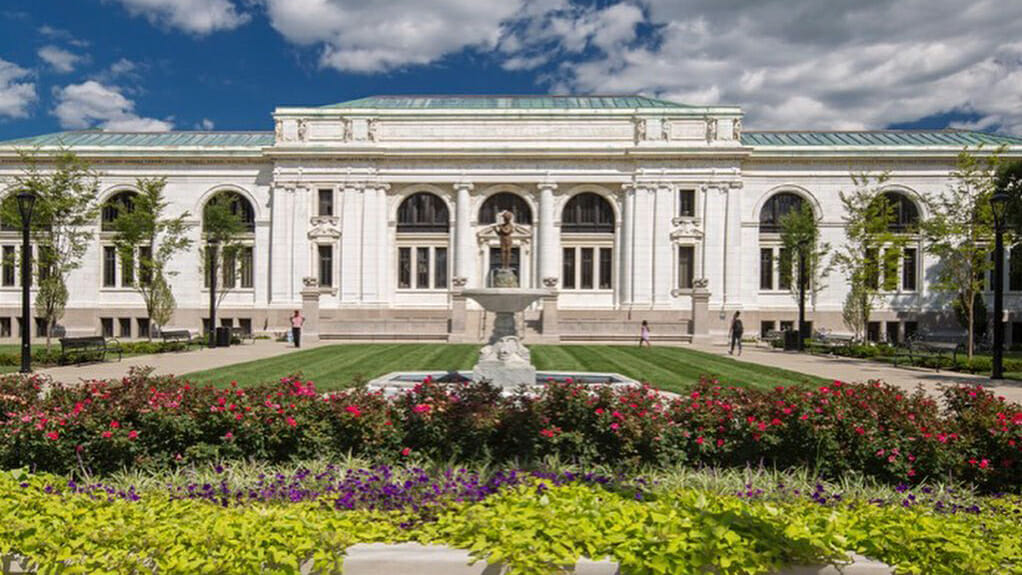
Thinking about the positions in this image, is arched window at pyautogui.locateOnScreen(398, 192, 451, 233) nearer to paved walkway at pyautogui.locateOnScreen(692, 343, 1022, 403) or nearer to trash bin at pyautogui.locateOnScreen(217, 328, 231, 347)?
trash bin at pyautogui.locateOnScreen(217, 328, 231, 347)

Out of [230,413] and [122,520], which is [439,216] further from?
[122,520]

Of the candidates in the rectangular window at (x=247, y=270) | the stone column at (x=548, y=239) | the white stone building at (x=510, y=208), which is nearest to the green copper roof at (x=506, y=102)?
the white stone building at (x=510, y=208)

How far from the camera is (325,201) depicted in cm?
4509

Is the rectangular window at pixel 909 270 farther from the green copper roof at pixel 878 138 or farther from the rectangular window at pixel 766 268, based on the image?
the rectangular window at pixel 766 268

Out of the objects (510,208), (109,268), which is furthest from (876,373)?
(109,268)

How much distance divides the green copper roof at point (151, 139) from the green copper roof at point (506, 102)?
9.27 m

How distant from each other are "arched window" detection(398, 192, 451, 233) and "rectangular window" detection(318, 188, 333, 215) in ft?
16.8

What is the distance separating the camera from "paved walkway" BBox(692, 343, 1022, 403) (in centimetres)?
1789

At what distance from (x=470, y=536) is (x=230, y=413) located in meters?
4.34

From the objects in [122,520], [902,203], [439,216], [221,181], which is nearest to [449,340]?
[439,216]

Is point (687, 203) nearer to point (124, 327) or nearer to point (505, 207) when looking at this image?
point (505, 207)

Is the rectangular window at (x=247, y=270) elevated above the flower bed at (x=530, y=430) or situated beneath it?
elevated above

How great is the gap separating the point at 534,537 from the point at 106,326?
170ft

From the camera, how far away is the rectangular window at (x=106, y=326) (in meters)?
45.3
